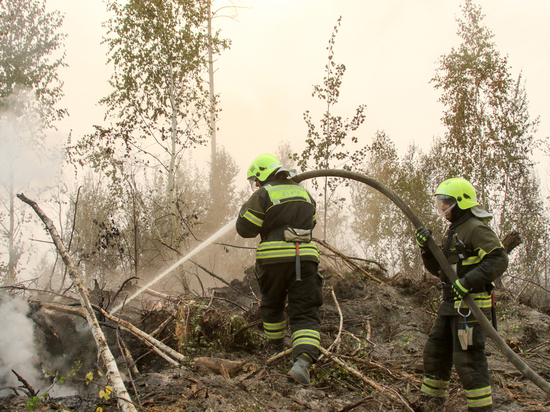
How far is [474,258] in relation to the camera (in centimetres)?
295

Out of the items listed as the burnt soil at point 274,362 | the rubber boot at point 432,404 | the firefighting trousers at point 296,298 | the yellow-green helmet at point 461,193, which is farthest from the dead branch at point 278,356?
the yellow-green helmet at point 461,193

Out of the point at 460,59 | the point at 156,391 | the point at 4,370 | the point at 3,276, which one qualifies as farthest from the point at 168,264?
the point at 460,59

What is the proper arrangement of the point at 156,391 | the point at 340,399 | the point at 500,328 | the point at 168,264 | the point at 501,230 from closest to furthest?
the point at 156,391
the point at 340,399
the point at 500,328
the point at 168,264
the point at 501,230

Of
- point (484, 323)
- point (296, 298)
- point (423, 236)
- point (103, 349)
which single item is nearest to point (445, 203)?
point (423, 236)

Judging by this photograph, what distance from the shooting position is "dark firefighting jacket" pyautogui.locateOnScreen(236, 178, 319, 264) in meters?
3.54

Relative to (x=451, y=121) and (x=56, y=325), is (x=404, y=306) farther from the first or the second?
(x=451, y=121)

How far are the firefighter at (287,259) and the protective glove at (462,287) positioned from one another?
122 cm

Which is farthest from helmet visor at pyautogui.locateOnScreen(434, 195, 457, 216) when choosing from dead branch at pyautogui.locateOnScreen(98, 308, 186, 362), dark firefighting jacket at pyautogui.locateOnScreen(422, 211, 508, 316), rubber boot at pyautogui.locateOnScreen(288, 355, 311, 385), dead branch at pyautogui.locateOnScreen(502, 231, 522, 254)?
dead branch at pyautogui.locateOnScreen(502, 231, 522, 254)

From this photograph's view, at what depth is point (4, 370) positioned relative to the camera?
3.27 meters

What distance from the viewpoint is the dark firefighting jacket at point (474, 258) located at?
2.78 metres

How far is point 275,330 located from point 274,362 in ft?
0.98

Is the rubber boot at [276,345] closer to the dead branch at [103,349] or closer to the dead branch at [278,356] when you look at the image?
the dead branch at [278,356]

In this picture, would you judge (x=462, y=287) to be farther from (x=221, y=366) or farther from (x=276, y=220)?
(x=221, y=366)

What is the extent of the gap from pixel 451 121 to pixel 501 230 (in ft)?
15.9
